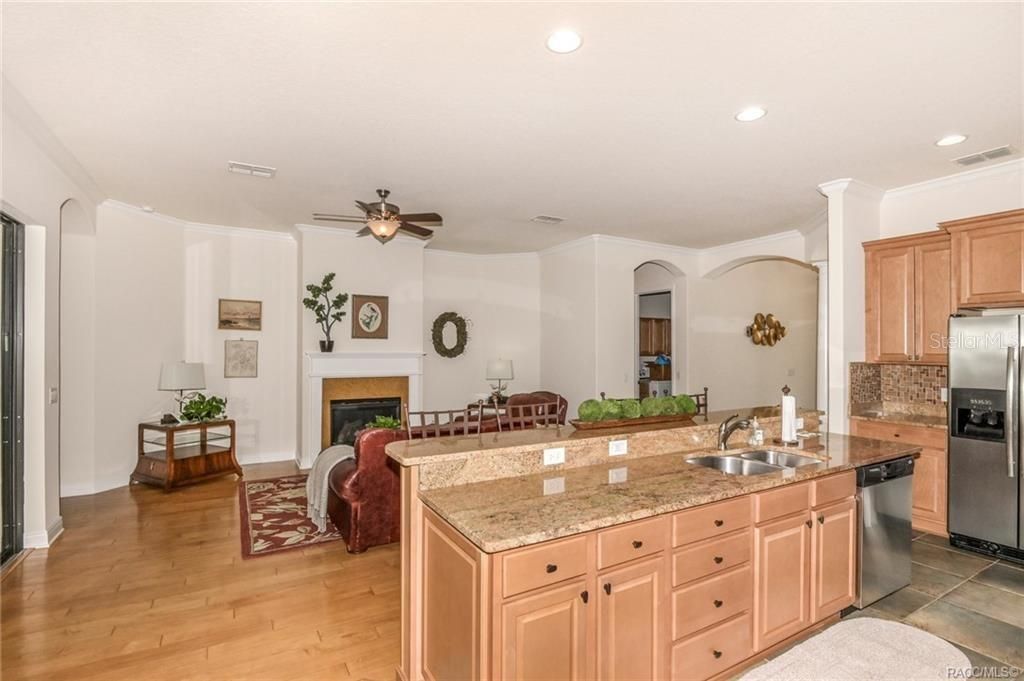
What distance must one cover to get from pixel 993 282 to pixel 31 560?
7.26 metres

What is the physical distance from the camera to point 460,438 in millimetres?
2770

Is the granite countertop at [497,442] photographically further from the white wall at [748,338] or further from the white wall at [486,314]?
the white wall at [486,314]

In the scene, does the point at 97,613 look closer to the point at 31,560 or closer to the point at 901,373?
the point at 31,560

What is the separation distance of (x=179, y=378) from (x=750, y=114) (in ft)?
19.9

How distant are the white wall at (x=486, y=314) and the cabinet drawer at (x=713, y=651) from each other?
18.9ft

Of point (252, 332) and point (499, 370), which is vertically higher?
point (252, 332)

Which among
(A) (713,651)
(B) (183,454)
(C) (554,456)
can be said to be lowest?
(A) (713,651)

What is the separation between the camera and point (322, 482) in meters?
4.34

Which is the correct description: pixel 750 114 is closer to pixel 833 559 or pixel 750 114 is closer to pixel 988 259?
pixel 988 259

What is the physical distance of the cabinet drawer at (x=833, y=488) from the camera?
107 inches

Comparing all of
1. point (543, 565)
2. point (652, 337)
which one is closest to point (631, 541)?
point (543, 565)

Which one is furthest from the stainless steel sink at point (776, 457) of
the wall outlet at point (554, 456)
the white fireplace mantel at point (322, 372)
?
the white fireplace mantel at point (322, 372)

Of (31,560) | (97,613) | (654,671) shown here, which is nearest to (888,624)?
(654,671)

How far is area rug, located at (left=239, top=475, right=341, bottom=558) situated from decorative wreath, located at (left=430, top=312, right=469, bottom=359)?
2669 millimetres
